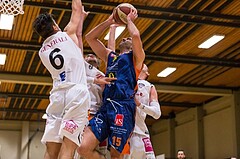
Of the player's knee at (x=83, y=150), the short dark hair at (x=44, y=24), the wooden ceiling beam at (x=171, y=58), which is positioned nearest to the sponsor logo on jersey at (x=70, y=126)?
the player's knee at (x=83, y=150)

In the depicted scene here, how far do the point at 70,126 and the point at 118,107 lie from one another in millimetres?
837

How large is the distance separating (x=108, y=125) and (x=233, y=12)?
839 centimetres

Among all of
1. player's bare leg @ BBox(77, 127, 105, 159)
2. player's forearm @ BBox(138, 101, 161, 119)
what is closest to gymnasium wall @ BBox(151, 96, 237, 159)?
player's forearm @ BBox(138, 101, 161, 119)

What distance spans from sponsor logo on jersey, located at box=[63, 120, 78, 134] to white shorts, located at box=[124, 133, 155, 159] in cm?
174

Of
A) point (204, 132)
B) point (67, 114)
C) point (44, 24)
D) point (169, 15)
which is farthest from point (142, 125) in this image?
point (204, 132)

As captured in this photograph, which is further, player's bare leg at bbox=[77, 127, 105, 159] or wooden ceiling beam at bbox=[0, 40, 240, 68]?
wooden ceiling beam at bbox=[0, 40, 240, 68]

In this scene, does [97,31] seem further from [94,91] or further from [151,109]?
[151,109]

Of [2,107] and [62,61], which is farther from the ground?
[2,107]

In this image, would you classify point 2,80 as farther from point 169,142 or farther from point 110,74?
point 110,74

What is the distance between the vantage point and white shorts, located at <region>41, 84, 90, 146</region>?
4484 millimetres

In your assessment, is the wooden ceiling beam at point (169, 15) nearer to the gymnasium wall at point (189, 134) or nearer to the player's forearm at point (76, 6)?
the player's forearm at point (76, 6)

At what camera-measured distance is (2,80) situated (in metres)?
17.9

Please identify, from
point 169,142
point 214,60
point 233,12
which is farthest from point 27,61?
point 169,142

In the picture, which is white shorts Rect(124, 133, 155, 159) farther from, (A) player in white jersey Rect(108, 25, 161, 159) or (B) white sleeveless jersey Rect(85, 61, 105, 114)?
(B) white sleeveless jersey Rect(85, 61, 105, 114)
